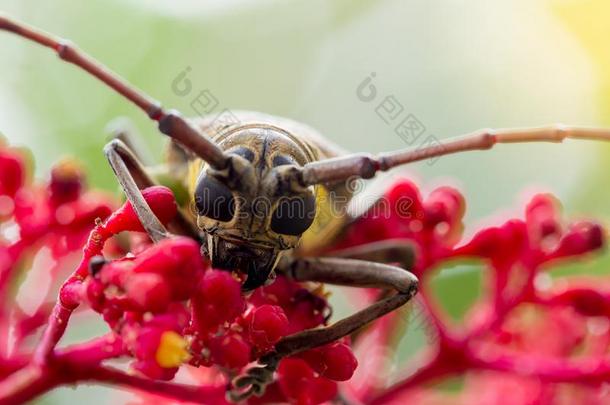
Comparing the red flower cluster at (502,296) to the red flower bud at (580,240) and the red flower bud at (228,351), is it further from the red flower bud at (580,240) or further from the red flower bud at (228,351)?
the red flower bud at (228,351)

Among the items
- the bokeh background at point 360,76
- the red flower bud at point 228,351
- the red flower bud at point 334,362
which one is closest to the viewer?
the red flower bud at point 228,351

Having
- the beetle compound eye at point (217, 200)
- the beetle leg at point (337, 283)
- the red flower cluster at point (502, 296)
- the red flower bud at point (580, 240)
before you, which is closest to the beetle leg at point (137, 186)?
the beetle compound eye at point (217, 200)

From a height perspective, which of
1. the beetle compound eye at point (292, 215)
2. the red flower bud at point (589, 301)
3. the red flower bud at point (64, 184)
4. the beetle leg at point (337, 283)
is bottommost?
the red flower bud at point (589, 301)

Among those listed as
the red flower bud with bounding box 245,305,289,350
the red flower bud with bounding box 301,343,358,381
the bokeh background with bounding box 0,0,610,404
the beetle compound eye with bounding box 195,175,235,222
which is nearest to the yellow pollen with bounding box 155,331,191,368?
the red flower bud with bounding box 245,305,289,350

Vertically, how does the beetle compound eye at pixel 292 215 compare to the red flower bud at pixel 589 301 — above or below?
above

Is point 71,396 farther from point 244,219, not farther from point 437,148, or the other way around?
point 437,148

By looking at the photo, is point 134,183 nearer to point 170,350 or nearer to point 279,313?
point 279,313

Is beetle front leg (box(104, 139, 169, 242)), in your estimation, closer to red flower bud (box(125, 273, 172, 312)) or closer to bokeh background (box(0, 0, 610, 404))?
red flower bud (box(125, 273, 172, 312))

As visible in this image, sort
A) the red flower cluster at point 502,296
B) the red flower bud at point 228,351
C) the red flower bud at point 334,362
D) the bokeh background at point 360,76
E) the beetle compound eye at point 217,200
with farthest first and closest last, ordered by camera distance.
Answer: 1. the bokeh background at point 360,76
2. the red flower cluster at point 502,296
3. the beetle compound eye at point 217,200
4. the red flower bud at point 334,362
5. the red flower bud at point 228,351
